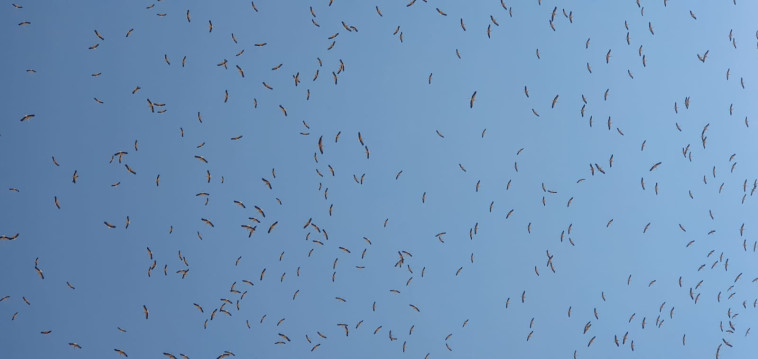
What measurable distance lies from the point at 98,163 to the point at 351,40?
19.8 inches

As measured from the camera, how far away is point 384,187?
135 centimetres

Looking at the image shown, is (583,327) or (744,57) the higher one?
(744,57)

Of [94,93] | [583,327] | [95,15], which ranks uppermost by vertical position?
[95,15]

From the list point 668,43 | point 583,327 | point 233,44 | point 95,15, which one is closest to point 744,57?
point 668,43

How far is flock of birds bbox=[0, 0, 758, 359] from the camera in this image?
1242 mm

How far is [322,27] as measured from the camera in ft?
4.32

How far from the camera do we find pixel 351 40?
133cm

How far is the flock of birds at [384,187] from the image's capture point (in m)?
1.24

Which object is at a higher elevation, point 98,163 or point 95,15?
point 95,15

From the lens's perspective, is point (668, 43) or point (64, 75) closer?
point (64, 75)

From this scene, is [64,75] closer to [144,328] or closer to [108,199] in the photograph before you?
[108,199]

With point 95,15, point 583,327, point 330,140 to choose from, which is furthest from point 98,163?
point 583,327

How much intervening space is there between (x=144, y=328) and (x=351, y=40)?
2.10 ft

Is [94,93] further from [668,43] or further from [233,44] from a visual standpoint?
[668,43]
